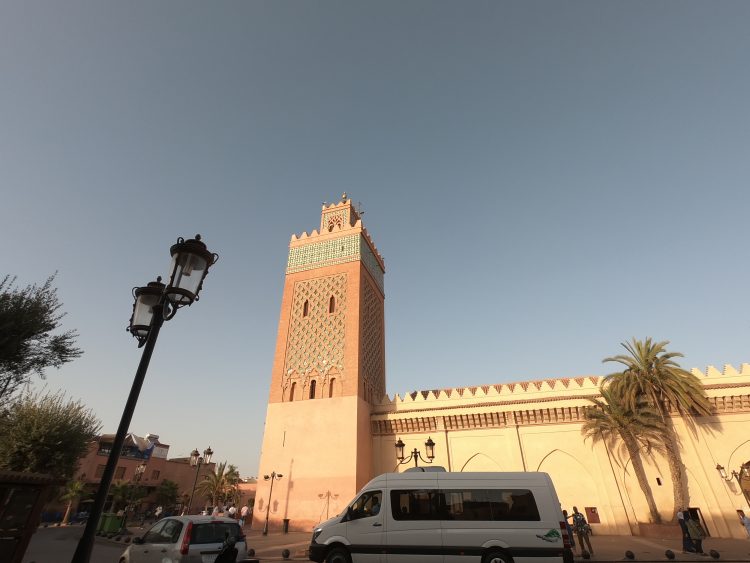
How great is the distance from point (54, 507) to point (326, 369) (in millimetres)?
24128

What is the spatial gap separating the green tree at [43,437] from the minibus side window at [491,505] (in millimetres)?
15999

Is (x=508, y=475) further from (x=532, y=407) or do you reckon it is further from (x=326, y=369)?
(x=326, y=369)

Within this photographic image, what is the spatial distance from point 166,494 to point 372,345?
2623cm

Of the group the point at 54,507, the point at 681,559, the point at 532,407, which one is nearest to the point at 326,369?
the point at 532,407

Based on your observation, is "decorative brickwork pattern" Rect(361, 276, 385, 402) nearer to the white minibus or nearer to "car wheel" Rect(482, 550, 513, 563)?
the white minibus

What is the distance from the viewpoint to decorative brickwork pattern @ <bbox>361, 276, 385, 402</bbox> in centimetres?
2189

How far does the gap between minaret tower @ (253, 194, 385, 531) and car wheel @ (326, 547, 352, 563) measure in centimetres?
1084

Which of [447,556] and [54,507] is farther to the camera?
[54,507]

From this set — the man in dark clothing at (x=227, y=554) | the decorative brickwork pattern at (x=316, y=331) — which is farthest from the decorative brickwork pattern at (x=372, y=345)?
the man in dark clothing at (x=227, y=554)

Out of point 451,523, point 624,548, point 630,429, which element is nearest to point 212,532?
point 451,523

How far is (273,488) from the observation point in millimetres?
18906

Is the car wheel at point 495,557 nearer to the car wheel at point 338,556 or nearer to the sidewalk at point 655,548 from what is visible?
the car wheel at point 338,556

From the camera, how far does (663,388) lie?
55.5 feet

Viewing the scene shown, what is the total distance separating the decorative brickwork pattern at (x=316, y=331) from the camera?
69.6 feet
